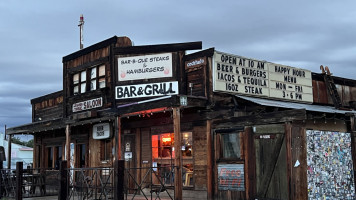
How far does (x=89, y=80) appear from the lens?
1822cm

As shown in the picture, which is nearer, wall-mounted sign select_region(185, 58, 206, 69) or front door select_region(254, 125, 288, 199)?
front door select_region(254, 125, 288, 199)

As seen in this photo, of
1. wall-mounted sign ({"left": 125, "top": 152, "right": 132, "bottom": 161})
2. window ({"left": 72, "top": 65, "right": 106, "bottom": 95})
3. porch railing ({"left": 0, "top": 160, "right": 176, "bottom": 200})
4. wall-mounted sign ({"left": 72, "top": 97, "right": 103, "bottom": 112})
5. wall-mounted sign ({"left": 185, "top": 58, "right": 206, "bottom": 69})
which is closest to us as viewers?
porch railing ({"left": 0, "top": 160, "right": 176, "bottom": 200})

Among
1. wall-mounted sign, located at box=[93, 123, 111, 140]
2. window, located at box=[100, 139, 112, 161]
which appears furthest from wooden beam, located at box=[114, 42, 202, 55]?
window, located at box=[100, 139, 112, 161]

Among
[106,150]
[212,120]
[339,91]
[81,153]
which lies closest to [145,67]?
[212,120]

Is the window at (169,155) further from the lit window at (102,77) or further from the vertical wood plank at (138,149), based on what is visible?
the lit window at (102,77)

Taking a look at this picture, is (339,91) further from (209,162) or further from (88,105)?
(88,105)

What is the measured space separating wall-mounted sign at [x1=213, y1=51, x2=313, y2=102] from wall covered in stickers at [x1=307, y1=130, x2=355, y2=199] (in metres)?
3.87

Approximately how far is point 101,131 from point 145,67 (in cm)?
392

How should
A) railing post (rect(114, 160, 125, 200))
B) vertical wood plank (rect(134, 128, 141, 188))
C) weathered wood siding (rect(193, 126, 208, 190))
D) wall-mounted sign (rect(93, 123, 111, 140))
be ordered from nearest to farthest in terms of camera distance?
railing post (rect(114, 160, 125, 200))
weathered wood siding (rect(193, 126, 208, 190))
vertical wood plank (rect(134, 128, 141, 188))
wall-mounted sign (rect(93, 123, 111, 140))

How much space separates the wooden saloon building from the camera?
11.2 m

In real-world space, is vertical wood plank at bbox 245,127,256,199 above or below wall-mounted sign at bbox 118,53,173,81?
below

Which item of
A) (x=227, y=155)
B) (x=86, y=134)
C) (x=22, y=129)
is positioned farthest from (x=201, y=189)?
(x=22, y=129)

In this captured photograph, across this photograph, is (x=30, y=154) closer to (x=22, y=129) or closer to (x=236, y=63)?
(x=22, y=129)

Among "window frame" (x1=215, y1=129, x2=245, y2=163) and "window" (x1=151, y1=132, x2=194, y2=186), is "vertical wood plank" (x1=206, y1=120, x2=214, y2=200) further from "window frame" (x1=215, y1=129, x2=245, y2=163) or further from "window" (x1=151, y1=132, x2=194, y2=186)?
"window" (x1=151, y1=132, x2=194, y2=186)
